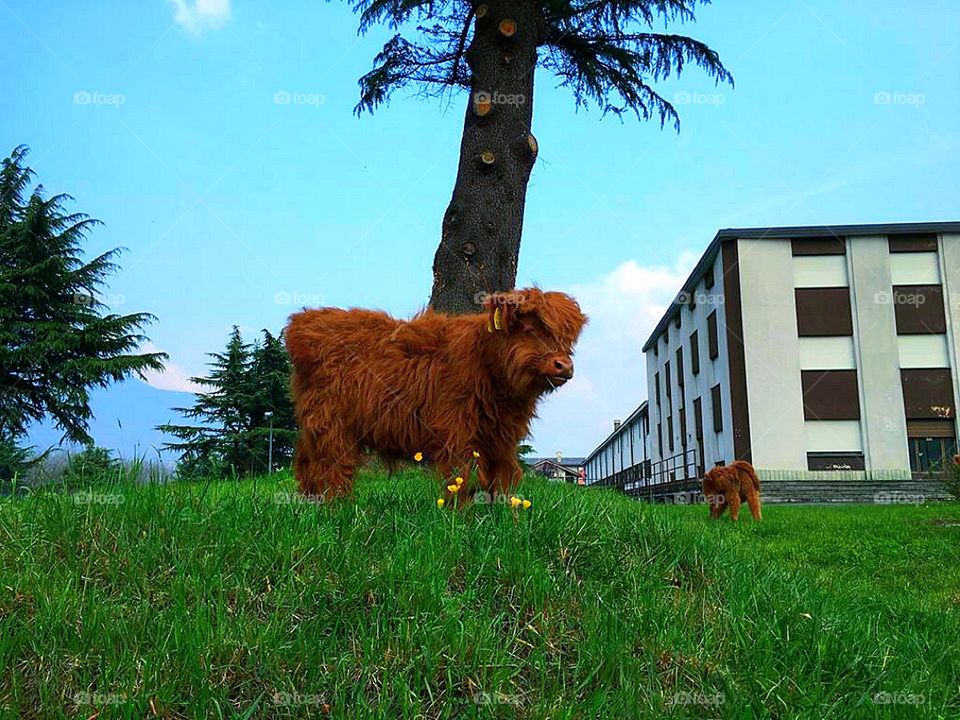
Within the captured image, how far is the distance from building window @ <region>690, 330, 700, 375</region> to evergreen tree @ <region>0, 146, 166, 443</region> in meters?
23.4

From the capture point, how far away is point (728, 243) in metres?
30.4

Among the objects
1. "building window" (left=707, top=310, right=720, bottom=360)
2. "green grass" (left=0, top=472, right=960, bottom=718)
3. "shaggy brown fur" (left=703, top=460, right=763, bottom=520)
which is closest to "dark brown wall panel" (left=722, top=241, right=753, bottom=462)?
"building window" (left=707, top=310, right=720, bottom=360)

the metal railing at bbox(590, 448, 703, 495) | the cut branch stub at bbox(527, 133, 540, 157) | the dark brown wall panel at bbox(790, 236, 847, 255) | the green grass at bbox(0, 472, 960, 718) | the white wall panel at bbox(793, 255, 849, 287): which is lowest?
the green grass at bbox(0, 472, 960, 718)

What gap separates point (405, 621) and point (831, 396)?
2890 centimetres

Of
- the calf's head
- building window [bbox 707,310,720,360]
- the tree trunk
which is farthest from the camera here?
building window [bbox 707,310,720,360]

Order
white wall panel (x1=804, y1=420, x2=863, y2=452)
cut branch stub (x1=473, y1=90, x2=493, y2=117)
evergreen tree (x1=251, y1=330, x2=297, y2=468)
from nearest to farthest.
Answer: cut branch stub (x1=473, y1=90, x2=493, y2=117) → evergreen tree (x1=251, y1=330, x2=297, y2=468) → white wall panel (x1=804, y1=420, x2=863, y2=452)

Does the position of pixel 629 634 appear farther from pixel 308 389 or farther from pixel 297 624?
pixel 308 389

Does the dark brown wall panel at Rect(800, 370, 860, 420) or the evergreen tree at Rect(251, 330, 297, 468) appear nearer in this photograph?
the evergreen tree at Rect(251, 330, 297, 468)

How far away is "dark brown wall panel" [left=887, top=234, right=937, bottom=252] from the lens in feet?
96.8

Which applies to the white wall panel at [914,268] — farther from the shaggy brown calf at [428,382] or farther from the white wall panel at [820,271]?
the shaggy brown calf at [428,382]

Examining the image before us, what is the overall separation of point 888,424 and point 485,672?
29442 mm

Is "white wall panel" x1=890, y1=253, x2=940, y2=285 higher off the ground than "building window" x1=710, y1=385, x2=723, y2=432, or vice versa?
"white wall panel" x1=890, y1=253, x2=940, y2=285

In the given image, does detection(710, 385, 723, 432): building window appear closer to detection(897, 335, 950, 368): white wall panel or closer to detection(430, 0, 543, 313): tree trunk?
detection(897, 335, 950, 368): white wall panel

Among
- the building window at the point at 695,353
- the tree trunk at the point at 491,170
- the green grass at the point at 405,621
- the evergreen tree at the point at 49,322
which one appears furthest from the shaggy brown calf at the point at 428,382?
the building window at the point at 695,353
